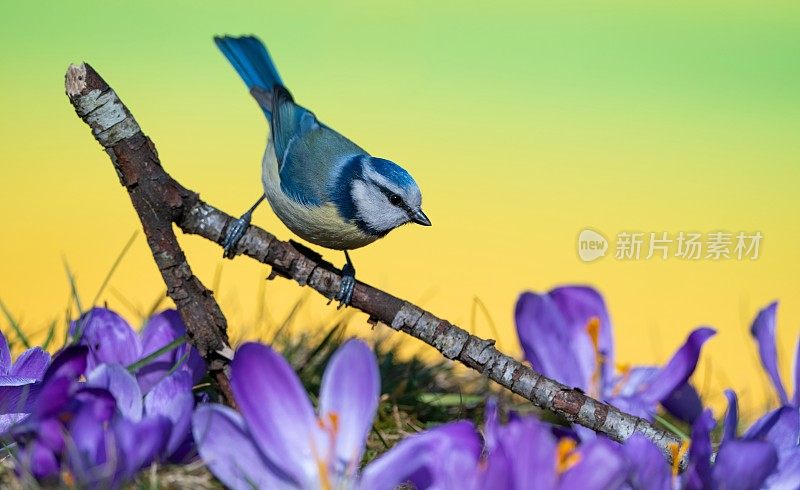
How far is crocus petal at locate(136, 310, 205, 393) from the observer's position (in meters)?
1.37

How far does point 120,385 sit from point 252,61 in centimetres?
123

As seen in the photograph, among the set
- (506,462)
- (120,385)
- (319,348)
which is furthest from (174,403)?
(319,348)

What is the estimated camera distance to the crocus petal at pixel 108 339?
136cm

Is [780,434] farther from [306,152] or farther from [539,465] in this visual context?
[306,152]

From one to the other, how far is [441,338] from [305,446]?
434mm

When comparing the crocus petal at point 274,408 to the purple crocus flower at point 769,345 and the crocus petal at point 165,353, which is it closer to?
the crocus petal at point 165,353

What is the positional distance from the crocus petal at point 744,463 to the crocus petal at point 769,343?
0.49 m

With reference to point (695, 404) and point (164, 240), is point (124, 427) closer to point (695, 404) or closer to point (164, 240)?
point (164, 240)

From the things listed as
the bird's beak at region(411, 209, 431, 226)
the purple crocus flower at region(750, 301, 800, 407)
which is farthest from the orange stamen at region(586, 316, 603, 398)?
the bird's beak at region(411, 209, 431, 226)

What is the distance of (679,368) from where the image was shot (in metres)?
1.46

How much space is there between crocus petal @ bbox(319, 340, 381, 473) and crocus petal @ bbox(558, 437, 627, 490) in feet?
0.72

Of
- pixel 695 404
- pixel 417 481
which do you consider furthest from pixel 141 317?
pixel 417 481

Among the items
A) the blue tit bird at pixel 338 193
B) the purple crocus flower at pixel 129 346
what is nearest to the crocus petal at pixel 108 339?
the purple crocus flower at pixel 129 346

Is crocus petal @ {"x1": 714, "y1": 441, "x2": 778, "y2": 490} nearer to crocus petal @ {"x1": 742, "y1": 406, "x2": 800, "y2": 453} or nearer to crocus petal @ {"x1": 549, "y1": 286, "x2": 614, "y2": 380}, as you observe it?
crocus petal @ {"x1": 742, "y1": 406, "x2": 800, "y2": 453}
